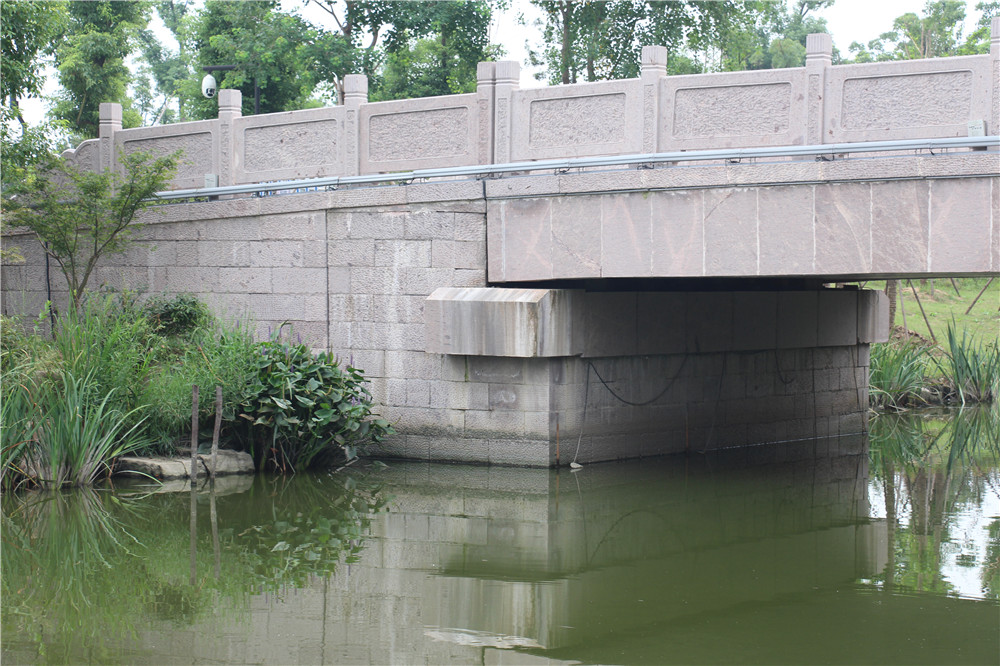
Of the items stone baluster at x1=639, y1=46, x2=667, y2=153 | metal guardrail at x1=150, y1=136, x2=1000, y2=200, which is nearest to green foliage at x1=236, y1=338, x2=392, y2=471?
metal guardrail at x1=150, y1=136, x2=1000, y2=200

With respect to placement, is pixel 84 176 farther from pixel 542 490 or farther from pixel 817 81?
pixel 817 81

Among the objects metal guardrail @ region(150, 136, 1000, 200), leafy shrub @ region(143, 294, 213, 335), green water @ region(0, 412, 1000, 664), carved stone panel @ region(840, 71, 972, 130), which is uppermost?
carved stone panel @ region(840, 71, 972, 130)

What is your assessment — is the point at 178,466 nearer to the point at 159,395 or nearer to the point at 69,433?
the point at 159,395

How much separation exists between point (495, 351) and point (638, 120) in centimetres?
258

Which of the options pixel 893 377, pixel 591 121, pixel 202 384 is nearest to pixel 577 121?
pixel 591 121

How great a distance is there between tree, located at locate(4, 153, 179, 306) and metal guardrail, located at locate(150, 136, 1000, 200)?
544mm

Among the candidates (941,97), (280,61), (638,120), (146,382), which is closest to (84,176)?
(146,382)

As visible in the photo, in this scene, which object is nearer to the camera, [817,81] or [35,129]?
[817,81]

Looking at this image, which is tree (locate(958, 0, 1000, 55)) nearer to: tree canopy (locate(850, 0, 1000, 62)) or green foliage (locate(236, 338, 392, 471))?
tree canopy (locate(850, 0, 1000, 62))

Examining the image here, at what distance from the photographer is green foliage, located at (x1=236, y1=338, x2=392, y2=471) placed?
10.8 metres

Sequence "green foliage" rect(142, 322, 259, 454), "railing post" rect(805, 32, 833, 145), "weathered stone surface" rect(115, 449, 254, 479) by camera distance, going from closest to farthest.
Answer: "railing post" rect(805, 32, 833, 145) < "weathered stone surface" rect(115, 449, 254, 479) < "green foliage" rect(142, 322, 259, 454)

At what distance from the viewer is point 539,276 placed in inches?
434

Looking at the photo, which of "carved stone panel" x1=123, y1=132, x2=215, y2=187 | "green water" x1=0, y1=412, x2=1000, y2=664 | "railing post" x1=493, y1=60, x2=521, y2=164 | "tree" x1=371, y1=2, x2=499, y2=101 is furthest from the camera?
"tree" x1=371, y1=2, x2=499, y2=101

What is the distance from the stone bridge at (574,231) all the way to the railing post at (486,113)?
0.06 ft
